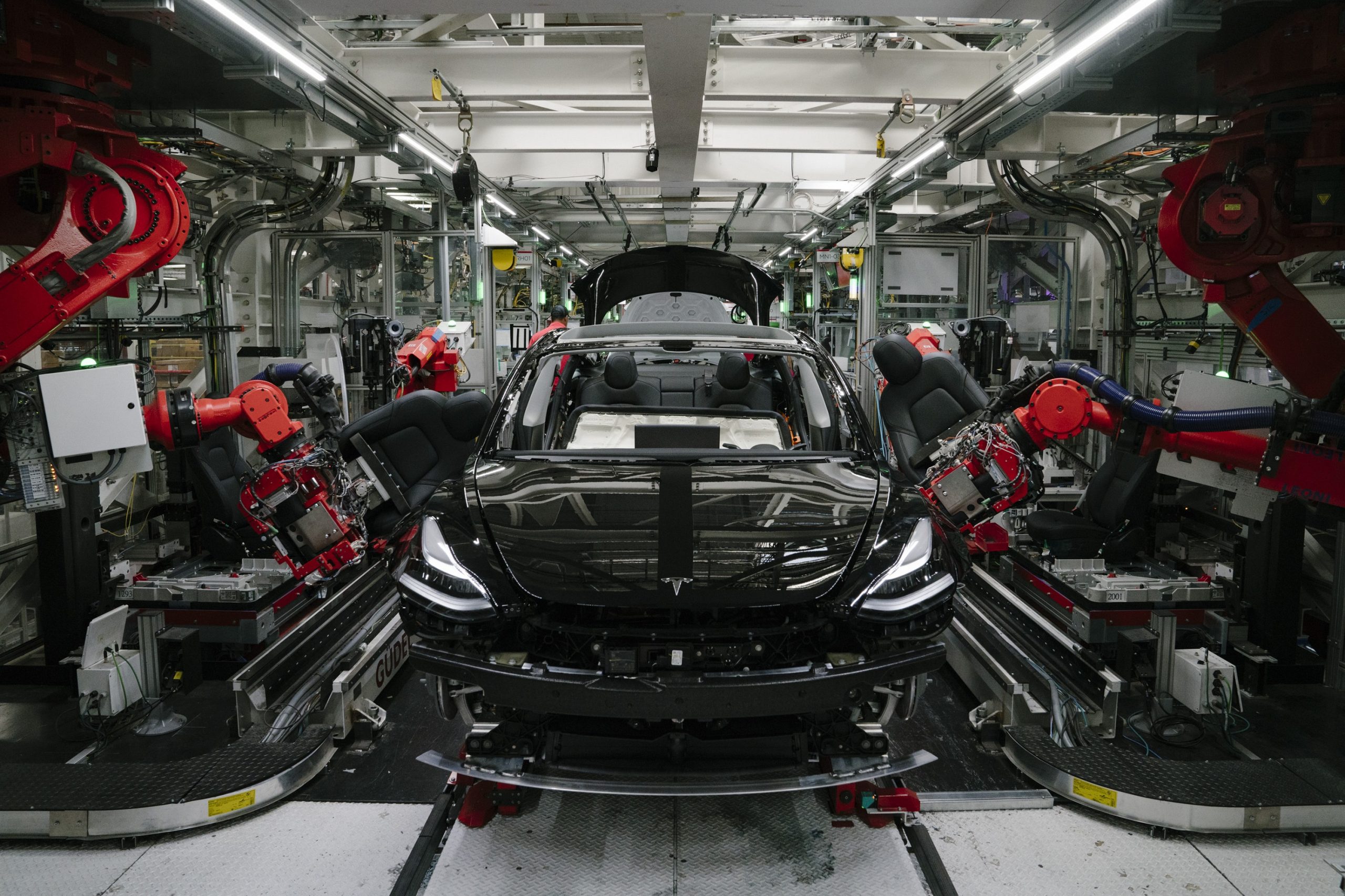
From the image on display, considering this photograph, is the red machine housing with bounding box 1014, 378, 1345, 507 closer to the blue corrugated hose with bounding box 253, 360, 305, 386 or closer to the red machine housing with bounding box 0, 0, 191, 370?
the blue corrugated hose with bounding box 253, 360, 305, 386

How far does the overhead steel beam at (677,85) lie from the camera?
164 inches

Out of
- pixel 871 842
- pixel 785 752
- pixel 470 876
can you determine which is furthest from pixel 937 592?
pixel 470 876

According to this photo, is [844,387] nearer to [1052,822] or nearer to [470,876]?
[1052,822]

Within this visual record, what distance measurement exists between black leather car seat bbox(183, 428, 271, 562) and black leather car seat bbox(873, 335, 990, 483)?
3.99 meters

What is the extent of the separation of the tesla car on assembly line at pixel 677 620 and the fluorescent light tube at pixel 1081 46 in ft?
7.30

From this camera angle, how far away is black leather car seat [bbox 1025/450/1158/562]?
14.4 ft

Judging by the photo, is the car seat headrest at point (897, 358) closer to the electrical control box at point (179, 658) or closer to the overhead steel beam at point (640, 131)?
the overhead steel beam at point (640, 131)

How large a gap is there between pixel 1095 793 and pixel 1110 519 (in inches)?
84.4

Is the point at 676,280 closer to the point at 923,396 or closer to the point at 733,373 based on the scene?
the point at 923,396

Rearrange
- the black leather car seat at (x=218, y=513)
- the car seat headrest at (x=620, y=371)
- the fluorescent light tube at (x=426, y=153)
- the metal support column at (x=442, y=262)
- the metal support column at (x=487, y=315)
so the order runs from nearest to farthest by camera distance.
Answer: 1. the black leather car seat at (x=218, y=513)
2. the car seat headrest at (x=620, y=371)
3. the fluorescent light tube at (x=426, y=153)
4. the metal support column at (x=442, y=262)
5. the metal support column at (x=487, y=315)

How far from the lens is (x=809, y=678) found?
2121 mm

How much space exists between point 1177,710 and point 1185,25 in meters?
2.86

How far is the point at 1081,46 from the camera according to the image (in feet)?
12.3

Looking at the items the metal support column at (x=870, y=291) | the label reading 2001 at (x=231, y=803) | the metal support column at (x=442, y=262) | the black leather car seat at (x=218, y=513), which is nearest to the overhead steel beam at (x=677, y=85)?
the metal support column at (x=870, y=291)
